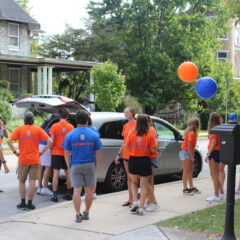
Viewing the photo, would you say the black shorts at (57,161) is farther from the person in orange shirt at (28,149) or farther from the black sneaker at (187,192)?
the black sneaker at (187,192)

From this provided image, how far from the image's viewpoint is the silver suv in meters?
9.68

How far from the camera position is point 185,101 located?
39688 mm

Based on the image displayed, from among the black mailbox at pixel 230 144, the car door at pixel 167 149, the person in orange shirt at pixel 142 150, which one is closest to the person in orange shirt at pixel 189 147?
the car door at pixel 167 149

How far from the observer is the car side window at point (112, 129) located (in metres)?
9.78

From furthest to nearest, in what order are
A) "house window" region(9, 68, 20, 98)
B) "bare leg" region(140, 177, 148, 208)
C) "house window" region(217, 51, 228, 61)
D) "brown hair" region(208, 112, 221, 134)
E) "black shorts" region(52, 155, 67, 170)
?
1. "house window" region(217, 51, 228, 61)
2. "house window" region(9, 68, 20, 98)
3. "black shorts" region(52, 155, 67, 170)
4. "brown hair" region(208, 112, 221, 134)
5. "bare leg" region(140, 177, 148, 208)

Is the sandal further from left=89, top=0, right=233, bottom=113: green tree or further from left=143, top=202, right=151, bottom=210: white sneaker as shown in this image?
left=89, top=0, right=233, bottom=113: green tree

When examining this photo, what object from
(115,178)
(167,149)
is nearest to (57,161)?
(115,178)

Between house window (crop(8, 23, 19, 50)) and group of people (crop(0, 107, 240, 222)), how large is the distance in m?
24.5

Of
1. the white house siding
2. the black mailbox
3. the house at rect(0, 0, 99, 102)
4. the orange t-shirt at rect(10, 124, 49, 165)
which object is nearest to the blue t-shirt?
the orange t-shirt at rect(10, 124, 49, 165)

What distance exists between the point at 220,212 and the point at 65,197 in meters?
3.19

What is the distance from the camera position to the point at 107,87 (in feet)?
102

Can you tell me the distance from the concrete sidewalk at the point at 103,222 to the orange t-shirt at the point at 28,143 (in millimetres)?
933

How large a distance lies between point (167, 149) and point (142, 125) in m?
3.68

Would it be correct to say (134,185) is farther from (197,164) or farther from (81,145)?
(197,164)
